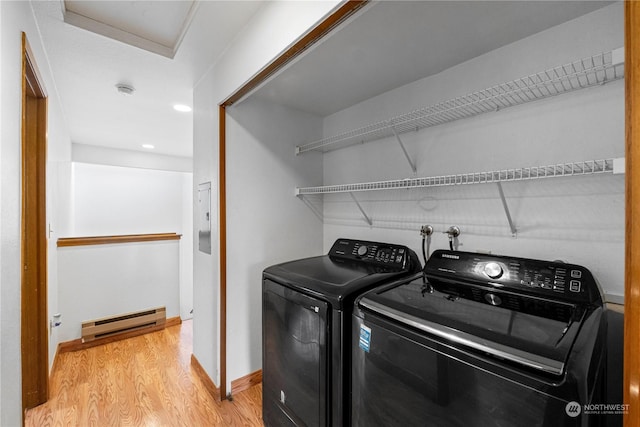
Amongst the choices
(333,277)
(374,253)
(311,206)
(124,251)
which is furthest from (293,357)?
(124,251)

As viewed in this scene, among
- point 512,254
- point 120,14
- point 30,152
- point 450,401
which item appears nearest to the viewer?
point 450,401

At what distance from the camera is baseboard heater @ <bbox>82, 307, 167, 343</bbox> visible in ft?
9.53

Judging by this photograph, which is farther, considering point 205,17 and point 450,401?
point 205,17

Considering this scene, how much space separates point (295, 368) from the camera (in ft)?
4.74

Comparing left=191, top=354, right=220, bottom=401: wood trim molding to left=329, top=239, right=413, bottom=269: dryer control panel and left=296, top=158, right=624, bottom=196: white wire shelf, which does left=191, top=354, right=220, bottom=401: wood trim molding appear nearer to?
left=329, top=239, right=413, bottom=269: dryer control panel

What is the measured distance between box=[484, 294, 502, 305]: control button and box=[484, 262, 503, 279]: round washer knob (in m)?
0.13

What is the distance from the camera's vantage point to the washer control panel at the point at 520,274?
1.06 meters

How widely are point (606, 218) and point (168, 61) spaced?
255 cm

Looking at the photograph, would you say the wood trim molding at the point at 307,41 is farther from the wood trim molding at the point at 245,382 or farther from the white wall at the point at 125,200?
the white wall at the point at 125,200

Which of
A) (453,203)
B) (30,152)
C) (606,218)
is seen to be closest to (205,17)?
(30,152)

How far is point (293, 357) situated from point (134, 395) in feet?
4.93

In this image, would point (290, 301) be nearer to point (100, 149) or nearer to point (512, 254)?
point (512, 254)

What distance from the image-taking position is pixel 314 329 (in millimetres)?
1330

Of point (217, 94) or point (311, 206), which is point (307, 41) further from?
point (311, 206)
